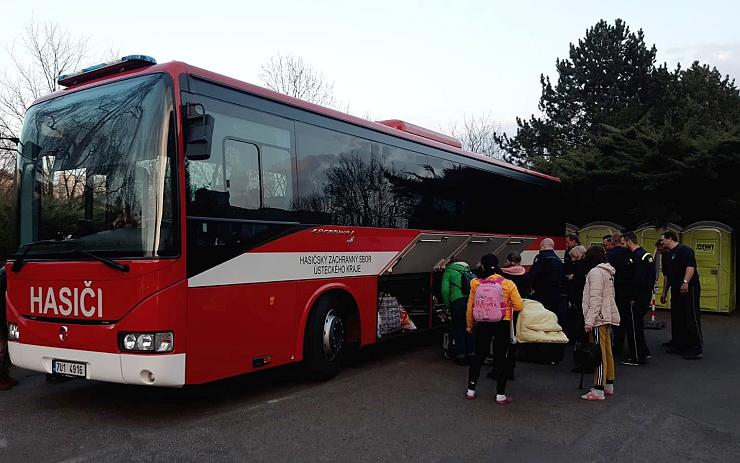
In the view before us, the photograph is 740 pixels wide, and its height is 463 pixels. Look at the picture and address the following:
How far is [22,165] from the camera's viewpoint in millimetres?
Answer: 6527

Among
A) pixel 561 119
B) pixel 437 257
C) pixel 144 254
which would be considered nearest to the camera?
pixel 144 254

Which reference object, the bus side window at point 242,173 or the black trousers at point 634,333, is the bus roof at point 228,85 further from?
the black trousers at point 634,333

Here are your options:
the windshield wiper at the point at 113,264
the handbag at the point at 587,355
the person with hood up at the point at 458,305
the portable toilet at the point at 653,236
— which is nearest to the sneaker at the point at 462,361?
the person with hood up at the point at 458,305

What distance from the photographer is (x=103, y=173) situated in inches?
228

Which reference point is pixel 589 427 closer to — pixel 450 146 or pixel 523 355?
pixel 523 355

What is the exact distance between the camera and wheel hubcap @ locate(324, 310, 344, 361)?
24.4ft

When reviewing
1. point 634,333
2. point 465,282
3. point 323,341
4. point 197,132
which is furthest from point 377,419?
point 634,333

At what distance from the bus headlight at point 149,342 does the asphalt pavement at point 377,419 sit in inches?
30.0

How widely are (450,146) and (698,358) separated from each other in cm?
518

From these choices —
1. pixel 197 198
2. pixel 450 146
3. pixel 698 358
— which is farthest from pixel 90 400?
pixel 698 358

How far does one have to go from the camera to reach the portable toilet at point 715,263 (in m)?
14.7

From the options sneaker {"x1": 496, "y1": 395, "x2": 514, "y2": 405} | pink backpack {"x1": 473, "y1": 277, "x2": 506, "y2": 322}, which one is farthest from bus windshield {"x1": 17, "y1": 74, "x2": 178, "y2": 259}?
sneaker {"x1": 496, "y1": 395, "x2": 514, "y2": 405}

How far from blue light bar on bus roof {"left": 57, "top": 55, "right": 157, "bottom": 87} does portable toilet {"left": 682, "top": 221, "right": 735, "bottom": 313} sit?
44.6 ft

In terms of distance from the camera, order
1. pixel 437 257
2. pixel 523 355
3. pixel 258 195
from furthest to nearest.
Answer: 1. pixel 437 257
2. pixel 523 355
3. pixel 258 195
